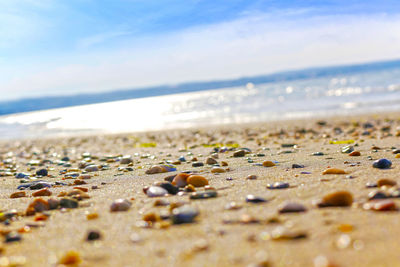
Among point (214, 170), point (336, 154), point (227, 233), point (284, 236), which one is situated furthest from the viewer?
point (336, 154)

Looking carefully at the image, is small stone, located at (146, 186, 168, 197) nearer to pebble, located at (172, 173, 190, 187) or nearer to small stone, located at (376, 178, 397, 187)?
pebble, located at (172, 173, 190, 187)

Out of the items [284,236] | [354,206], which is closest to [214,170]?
[354,206]

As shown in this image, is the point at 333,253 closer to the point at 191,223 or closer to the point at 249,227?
the point at 249,227

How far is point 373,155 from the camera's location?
3918mm

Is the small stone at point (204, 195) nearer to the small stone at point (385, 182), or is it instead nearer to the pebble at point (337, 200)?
the pebble at point (337, 200)

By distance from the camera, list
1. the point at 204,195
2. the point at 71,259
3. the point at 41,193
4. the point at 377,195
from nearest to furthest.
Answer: the point at 71,259 < the point at 377,195 < the point at 204,195 < the point at 41,193

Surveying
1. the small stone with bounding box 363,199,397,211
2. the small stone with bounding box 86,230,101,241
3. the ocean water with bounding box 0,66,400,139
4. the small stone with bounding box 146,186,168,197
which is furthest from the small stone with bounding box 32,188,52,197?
the ocean water with bounding box 0,66,400,139

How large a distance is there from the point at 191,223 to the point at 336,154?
2.93 metres

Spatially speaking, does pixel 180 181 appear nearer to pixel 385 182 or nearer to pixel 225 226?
pixel 225 226

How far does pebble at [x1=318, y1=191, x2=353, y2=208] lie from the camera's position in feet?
6.42

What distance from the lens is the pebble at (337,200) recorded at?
196cm

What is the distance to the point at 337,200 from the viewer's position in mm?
1962

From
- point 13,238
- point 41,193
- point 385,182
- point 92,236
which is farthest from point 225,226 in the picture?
point 41,193

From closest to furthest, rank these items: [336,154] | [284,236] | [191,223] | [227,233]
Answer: [284,236]
[227,233]
[191,223]
[336,154]
